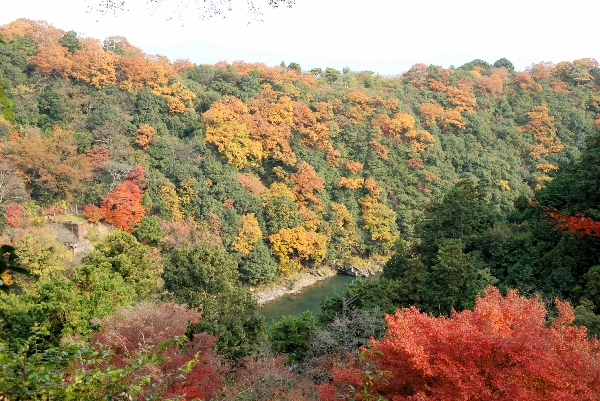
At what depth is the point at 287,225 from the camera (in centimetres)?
2439

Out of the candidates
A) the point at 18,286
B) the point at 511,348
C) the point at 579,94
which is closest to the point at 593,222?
the point at 511,348

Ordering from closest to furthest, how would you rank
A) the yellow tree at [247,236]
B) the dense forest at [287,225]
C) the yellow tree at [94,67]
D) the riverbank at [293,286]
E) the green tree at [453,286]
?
the dense forest at [287,225] → the green tree at [453,286] → the riverbank at [293,286] → the yellow tree at [247,236] → the yellow tree at [94,67]

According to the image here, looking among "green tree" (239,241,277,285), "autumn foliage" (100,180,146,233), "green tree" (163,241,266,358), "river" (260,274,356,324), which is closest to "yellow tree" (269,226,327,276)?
"green tree" (239,241,277,285)

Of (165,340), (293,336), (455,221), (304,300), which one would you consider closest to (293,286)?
(304,300)

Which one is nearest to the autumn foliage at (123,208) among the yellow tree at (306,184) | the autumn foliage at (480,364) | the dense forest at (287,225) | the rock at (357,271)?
the dense forest at (287,225)

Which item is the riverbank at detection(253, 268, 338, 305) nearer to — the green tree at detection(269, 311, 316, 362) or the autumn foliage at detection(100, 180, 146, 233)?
the autumn foliage at detection(100, 180, 146, 233)

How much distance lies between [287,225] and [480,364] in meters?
18.4

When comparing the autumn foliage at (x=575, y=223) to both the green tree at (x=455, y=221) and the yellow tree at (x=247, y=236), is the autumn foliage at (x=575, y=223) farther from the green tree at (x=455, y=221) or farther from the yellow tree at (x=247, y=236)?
the yellow tree at (x=247, y=236)

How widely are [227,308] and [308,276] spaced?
12.9m

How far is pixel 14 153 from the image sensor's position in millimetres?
19734

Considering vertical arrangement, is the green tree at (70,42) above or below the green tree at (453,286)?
above

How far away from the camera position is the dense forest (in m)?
6.46

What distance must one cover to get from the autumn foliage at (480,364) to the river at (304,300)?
43.4 ft

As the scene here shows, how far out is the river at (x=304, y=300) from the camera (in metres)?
21.2
